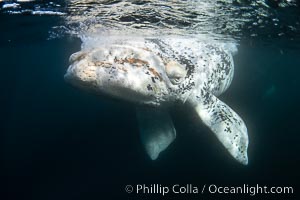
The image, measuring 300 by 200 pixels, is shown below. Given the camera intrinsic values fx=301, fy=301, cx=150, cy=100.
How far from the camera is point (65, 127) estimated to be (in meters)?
22.8

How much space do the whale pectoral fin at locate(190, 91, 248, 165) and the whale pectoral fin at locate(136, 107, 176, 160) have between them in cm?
106

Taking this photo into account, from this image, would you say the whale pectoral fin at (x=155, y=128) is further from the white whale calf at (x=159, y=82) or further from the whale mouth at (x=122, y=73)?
the whale mouth at (x=122, y=73)

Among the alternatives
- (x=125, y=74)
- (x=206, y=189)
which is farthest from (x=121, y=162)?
(x=125, y=74)

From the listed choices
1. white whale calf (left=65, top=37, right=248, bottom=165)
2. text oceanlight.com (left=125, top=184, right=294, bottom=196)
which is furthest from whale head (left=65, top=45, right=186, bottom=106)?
text oceanlight.com (left=125, top=184, right=294, bottom=196)

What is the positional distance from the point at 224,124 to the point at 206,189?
16.9ft

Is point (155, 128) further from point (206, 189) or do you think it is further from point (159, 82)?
point (206, 189)

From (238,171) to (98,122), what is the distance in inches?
429

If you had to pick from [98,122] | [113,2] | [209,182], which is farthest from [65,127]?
[113,2]

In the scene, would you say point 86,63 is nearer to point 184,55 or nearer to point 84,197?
point 184,55

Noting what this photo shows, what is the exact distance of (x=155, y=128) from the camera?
9.38 meters

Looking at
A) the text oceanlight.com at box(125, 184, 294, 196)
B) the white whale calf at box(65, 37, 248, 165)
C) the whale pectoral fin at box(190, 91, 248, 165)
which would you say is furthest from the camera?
the text oceanlight.com at box(125, 184, 294, 196)

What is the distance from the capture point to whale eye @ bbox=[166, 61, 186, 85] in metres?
8.27

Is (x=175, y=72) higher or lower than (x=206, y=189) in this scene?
higher

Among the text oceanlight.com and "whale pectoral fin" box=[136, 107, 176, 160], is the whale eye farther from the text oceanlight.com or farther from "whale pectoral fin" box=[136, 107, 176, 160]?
the text oceanlight.com
